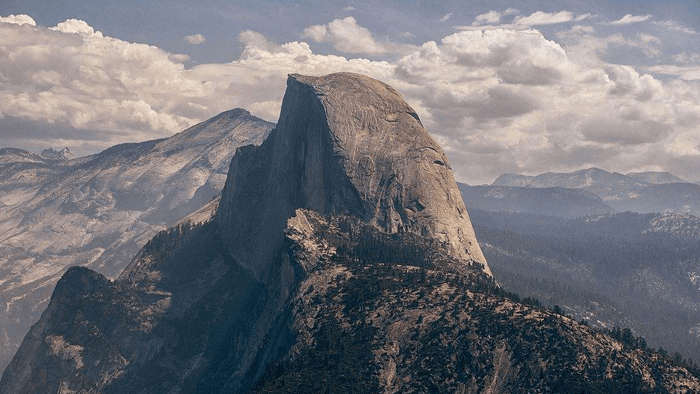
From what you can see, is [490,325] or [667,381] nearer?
[667,381]

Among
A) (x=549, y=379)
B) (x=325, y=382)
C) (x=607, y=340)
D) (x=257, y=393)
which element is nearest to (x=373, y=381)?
(x=325, y=382)

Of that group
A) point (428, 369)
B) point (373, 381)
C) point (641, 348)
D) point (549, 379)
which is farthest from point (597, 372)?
point (373, 381)

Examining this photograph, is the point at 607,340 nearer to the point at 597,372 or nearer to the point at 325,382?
the point at 597,372

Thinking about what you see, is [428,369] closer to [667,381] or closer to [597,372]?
[597,372]

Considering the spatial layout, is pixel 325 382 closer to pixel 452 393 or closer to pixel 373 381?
pixel 373 381

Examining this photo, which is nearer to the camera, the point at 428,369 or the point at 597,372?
the point at 597,372

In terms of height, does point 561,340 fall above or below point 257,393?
above

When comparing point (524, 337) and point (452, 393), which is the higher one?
point (524, 337)

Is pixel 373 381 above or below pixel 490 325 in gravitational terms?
below
